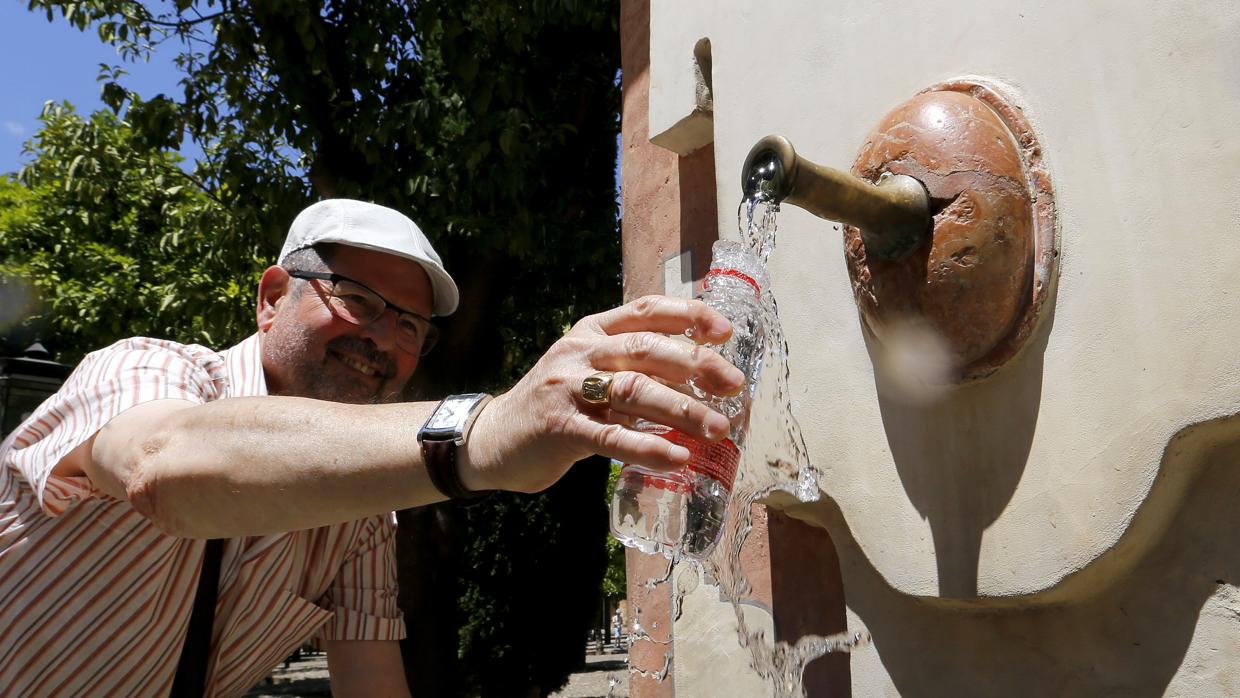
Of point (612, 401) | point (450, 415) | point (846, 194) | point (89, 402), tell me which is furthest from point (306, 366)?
point (612, 401)

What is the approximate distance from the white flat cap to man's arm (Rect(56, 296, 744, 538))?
0.83 meters

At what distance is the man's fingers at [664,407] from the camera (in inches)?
47.4

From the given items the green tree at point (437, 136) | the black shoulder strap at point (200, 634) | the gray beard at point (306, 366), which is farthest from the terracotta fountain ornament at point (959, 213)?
the green tree at point (437, 136)

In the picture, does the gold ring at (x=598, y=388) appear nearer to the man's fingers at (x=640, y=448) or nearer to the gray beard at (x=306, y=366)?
the man's fingers at (x=640, y=448)

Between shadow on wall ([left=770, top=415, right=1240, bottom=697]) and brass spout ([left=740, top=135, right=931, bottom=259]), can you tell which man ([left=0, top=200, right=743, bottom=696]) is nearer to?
brass spout ([left=740, top=135, right=931, bottom=259])

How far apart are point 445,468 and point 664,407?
344 millimetres

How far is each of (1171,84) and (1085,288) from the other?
314 mm

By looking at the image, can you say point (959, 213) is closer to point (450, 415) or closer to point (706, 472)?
point (706, 472)

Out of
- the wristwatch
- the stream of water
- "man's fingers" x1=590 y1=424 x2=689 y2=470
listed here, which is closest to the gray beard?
the stream of water

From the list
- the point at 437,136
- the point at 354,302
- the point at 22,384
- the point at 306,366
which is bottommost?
the point at 306,366

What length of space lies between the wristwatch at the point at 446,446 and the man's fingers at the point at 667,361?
22 cm

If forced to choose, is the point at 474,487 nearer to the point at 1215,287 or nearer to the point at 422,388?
the point at 1215,287

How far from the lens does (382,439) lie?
148cm

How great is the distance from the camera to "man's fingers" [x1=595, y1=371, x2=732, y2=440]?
1.20 meters
